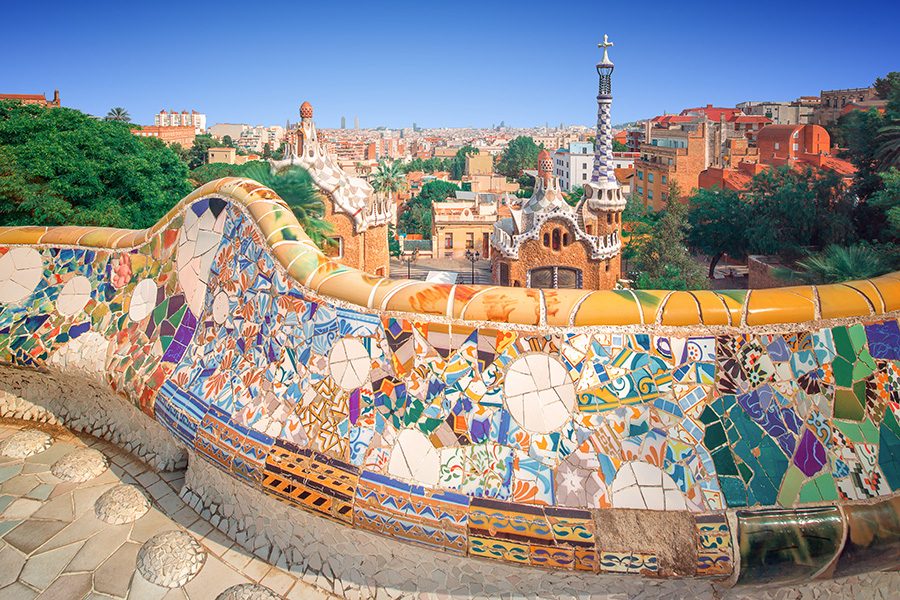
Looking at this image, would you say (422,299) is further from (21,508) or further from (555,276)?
(555,276)

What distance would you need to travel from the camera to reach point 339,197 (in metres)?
15.9

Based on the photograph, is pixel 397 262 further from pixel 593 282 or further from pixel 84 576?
pixel 84 576

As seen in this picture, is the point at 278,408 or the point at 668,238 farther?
the point at 668,238

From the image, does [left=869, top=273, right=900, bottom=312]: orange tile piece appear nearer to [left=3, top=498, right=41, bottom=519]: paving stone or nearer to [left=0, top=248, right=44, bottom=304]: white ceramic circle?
[left=3, top=498, right=41, bottom=519]: paving stone

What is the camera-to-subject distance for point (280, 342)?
4.14 m

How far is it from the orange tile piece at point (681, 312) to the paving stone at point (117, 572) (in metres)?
3.26

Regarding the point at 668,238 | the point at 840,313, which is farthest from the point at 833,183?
the point at 840,313

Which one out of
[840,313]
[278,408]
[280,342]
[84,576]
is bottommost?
[84,576]

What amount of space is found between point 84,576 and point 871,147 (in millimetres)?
21791

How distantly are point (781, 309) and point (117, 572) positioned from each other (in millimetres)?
3870

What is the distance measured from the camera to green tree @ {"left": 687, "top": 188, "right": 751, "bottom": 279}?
22953 millimetres

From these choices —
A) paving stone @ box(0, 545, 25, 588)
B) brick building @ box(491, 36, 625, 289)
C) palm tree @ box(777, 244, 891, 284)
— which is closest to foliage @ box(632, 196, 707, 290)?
brick building @ box(491, 36, 625, 289)

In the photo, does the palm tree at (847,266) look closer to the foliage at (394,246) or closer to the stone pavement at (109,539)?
the stone pavement at (109,539)

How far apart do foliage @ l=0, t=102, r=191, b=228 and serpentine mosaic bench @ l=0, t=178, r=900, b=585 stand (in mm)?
11519
